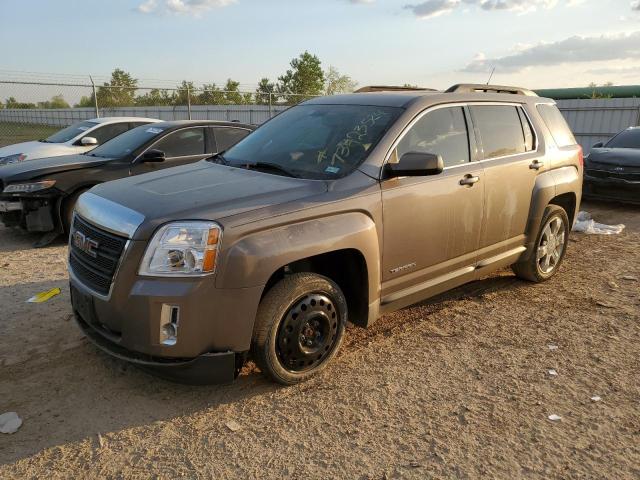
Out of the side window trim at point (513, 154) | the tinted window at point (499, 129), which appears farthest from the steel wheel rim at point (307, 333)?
the tinted window at point (499, 129)

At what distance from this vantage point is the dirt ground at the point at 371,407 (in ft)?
8.92

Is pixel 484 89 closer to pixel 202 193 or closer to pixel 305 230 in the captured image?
pixel 305 230

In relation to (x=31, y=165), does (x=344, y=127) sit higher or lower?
higher

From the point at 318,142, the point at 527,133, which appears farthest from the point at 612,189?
the point at 318,142

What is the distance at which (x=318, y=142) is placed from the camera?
3967 millimetres

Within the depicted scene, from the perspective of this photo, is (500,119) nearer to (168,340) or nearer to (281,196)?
(281,196)

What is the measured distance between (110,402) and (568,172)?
4729mm

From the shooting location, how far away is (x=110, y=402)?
324 cm

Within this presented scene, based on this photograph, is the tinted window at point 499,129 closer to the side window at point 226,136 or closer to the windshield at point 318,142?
the windshield at point 318,142

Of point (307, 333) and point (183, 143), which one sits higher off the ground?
point (183, 143)

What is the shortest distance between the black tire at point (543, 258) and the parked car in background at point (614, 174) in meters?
4.53

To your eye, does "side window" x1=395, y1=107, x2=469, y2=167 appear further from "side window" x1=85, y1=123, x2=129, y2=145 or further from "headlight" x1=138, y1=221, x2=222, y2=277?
"side window" x1=85, y1=123, x2=129, y2=145

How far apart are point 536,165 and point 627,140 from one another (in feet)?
22.8

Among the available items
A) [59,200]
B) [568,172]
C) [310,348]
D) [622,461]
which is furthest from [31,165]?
[622,461]
